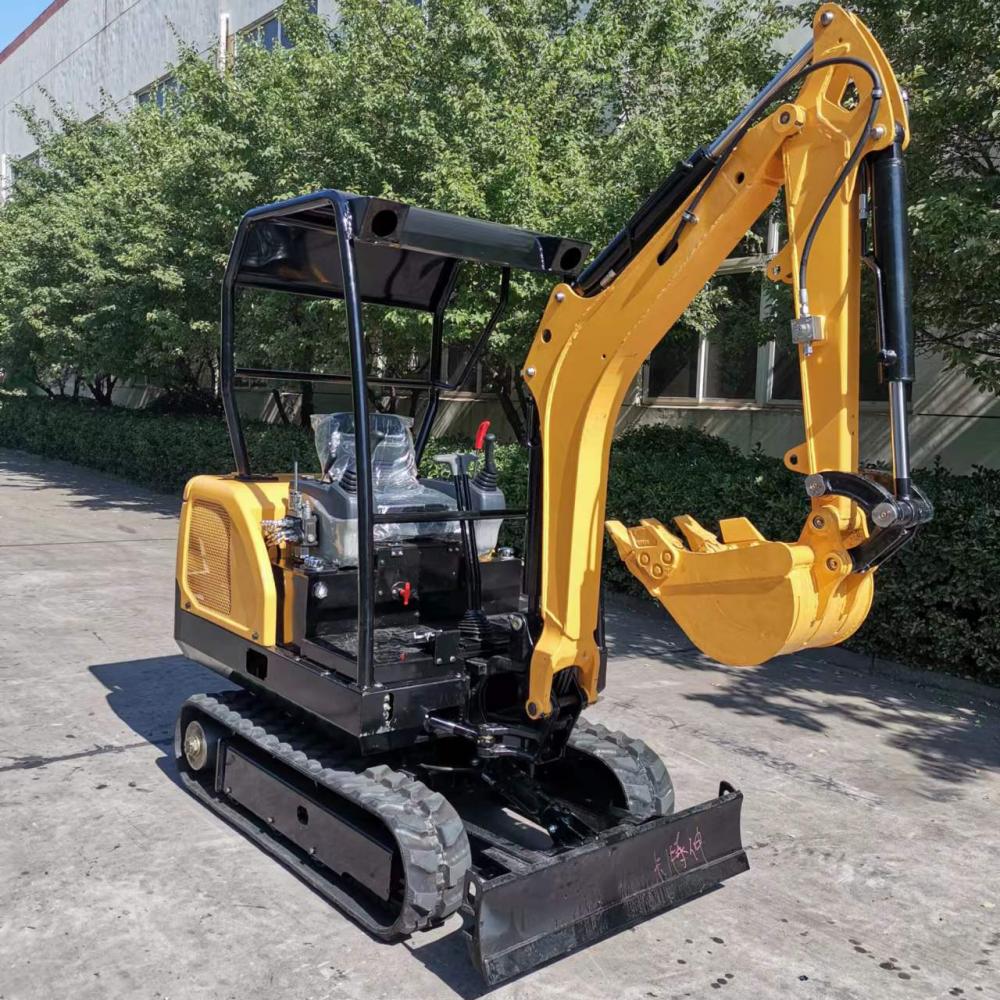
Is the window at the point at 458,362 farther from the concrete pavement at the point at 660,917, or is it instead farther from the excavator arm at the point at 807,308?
the excavator arm at the point at 807,308

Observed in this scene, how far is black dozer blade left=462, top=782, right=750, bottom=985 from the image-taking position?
331 cm

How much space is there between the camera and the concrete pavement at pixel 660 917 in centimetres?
350

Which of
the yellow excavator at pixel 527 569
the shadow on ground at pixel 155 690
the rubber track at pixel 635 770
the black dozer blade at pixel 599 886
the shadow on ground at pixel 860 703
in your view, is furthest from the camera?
the shadow on ground at pixel 860 703

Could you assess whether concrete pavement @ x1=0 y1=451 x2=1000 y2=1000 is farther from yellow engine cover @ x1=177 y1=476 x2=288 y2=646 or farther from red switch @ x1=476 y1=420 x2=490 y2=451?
red switch @ x1=476 y1=420 x2=490 y2=451

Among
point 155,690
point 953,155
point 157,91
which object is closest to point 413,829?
point 155,690

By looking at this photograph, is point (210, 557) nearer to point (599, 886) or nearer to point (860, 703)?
point (599, 886)

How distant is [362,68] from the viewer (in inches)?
398

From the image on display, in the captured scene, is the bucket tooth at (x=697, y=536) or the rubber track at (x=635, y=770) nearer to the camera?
the bucket tooth at (x=697, y=536)

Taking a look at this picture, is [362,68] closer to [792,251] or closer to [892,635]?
[892,635]

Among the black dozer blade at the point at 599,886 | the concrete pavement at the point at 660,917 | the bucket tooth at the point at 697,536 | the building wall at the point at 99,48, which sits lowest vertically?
the concrete pavement at the point at 660,917

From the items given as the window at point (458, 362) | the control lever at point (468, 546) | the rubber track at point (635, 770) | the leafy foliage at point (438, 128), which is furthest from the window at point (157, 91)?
the rubber track at point (635, 770)

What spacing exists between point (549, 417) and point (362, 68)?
25.0 feet

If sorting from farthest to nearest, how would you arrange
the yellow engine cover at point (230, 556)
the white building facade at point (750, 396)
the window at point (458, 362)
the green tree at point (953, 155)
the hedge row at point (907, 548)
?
the window at point (458, 362)
the white building facade at point (750, 396)
the hedge row at point (907, 548)
the green tree at point (953, 155)
the yellow engine cover at point (230, 556)

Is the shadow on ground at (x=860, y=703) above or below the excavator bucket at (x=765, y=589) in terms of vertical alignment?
below
